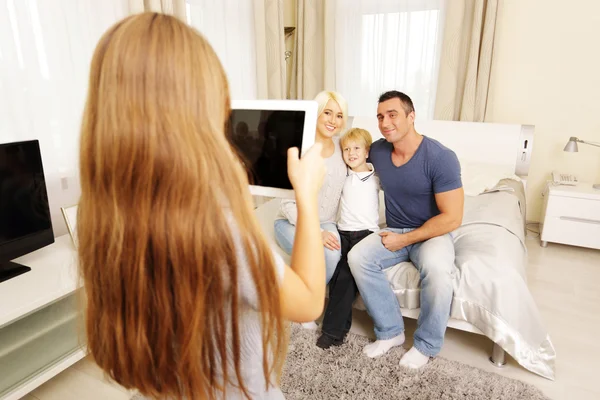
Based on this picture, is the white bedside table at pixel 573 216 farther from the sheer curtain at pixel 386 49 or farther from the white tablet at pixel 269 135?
the white tablet at pixel 269 135

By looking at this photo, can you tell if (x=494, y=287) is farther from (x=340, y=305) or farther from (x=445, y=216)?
(x=340, y=305)

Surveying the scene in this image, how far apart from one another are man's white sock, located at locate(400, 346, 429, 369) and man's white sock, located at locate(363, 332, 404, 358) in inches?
3.5

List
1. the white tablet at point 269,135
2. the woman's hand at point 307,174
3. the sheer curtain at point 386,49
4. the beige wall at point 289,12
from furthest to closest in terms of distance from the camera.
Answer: the beige wall at point 289,12 → the sheer curtain at point 386,49 → the white tablet at point 269,135 → the woman's hand at point 307,174

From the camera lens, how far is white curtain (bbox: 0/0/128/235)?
1.78m

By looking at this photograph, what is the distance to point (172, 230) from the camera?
0.55 m

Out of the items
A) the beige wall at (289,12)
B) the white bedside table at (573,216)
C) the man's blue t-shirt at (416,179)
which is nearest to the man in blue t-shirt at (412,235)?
the man's blue t-shirt at (416,179)

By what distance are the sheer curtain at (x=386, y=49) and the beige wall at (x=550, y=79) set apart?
0.51 metres

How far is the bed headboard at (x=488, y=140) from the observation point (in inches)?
116

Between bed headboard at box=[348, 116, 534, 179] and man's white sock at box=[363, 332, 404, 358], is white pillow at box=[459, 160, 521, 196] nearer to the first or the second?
bed headboard at box=[348, 116, 534, 179]

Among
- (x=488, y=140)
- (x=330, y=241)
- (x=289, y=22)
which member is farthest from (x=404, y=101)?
(x=289, y=22)

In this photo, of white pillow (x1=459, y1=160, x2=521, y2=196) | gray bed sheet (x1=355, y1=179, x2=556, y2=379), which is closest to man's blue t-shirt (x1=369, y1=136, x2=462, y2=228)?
gray bed sheet (x1=355, y1=179, x2=556, y2=379)

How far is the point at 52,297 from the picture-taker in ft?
4.83

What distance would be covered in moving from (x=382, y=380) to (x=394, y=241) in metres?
0.59

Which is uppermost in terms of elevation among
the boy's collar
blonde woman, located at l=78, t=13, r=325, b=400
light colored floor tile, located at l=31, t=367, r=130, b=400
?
blonde woman, located at l=78, t=13, r=325, b=400
